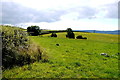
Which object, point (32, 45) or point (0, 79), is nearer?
point (0, 79)

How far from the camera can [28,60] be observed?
12156 millimetres

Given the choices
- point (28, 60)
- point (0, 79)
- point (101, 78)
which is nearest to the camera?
point (0, 79)

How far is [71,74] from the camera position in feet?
33.2

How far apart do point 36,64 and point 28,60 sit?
84 cm

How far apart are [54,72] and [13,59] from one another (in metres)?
3.76

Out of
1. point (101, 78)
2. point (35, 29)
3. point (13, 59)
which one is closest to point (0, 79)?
point (13, 59)

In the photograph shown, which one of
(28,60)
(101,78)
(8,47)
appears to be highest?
(8,47)

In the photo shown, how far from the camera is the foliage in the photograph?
11.1 m

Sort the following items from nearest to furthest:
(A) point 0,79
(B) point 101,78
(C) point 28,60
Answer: (A) point 0,79, (B) point 101,78, (C) point 28,60

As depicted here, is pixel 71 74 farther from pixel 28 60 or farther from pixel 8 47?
pixel 8 47

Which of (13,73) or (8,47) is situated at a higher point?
(8,47)

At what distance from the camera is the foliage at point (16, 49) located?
11.1 meters

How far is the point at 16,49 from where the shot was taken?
1155 cm

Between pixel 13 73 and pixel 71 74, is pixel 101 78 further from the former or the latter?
pixel 13 73
